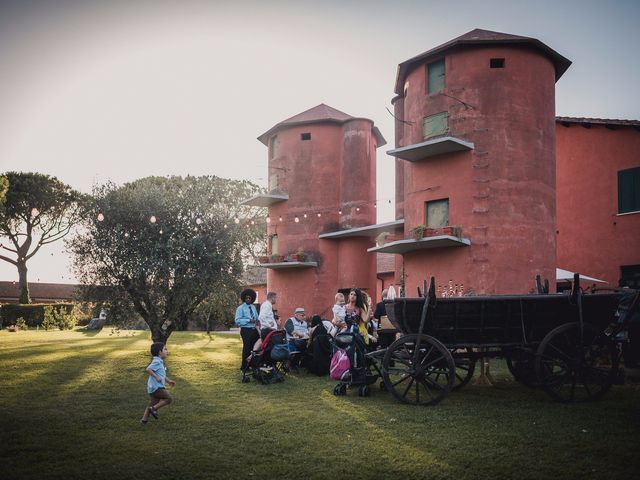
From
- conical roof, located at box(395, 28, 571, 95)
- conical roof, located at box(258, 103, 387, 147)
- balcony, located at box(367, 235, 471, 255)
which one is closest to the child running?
balcony, located at box(367, 235, 471, 255)

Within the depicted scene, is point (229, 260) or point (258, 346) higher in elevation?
point (229, 260)

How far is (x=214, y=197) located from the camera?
19141mm

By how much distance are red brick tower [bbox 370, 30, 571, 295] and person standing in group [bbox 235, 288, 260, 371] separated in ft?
29.0

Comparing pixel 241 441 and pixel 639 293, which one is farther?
pixel 639 293

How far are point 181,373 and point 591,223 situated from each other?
695 inches

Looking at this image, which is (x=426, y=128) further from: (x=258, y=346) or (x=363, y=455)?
(x=363, y=455)

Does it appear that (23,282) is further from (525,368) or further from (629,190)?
(525,368)

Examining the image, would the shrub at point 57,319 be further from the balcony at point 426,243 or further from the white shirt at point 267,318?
the white shirt at point 267,318

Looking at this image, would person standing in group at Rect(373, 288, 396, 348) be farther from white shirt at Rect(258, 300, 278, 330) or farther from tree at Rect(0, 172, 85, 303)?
tree at Rect(0, 172, 85, 303)

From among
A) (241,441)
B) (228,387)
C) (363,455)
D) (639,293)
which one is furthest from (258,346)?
(639,293)

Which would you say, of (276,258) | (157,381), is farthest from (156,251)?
(276,258)

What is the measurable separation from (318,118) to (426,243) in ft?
38.1

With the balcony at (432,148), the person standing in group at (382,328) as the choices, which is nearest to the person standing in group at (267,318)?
the person standing in group at (382,328)

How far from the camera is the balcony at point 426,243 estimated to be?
1883 cm
